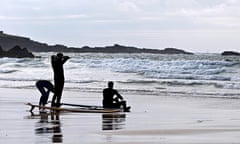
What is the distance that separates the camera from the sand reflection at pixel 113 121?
13.7m

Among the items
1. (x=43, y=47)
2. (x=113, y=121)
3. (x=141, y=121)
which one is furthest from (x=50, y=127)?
(x=43, y=47)

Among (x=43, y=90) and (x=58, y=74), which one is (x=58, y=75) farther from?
(x=43, y=90)

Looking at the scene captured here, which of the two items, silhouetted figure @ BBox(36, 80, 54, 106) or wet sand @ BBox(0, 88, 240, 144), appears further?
silhouetted figure @ BBox(36, 80, 54, 106)

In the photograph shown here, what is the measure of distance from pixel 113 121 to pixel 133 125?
3.89 feet

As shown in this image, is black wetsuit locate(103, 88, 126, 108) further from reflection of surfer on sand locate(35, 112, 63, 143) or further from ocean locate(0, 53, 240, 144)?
reflection of surfer on sand locate(35, 112, 63, 143)

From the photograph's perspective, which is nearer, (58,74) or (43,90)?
(58,74)

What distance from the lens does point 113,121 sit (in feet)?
49.9

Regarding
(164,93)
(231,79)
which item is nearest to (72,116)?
(164,93)

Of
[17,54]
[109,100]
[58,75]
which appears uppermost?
[17,54]

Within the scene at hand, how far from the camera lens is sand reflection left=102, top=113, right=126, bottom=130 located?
13732mm

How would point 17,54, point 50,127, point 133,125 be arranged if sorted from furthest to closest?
point 17,54, point 133,125, point 50,127

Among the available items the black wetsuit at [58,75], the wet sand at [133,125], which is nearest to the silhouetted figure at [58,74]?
the black wetsuit at [58,75]

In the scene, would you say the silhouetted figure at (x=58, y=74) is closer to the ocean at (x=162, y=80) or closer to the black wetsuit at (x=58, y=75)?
the black wetsuit at (x=58, y=75)

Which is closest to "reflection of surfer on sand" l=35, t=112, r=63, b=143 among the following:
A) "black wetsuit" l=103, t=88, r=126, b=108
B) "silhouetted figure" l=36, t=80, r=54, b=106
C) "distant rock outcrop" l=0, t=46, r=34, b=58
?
"silhouetted figure" l=36, t=80, r=54, b=106
